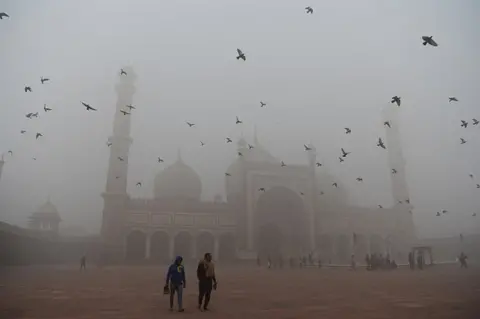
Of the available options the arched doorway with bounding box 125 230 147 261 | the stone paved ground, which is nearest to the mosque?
the arched doorway with bounding box 125 230 147 261

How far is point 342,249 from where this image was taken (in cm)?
1470

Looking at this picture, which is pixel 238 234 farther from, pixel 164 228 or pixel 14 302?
pixel 14 302

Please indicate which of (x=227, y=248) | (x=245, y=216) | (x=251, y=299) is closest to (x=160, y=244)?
(x=227, y=248)

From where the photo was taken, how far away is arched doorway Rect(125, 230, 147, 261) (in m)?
12.6

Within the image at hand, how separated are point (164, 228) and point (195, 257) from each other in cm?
192

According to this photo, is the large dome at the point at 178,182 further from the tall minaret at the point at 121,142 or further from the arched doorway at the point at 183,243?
the arched doorway at the point at 183,243

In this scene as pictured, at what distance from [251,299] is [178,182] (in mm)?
12646

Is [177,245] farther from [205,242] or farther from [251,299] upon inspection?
[251,299]

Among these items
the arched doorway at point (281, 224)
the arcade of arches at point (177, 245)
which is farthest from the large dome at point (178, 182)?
the arcade of arches at point (177, 245)

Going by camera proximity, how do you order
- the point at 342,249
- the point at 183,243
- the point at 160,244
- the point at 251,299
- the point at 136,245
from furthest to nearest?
the point at 342,249, the point at 160,244, the point at 183,243, the point at 136,245, the point at 251,299

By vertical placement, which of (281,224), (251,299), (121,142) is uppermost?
(121,142)

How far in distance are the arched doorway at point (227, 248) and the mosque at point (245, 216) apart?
0.03m

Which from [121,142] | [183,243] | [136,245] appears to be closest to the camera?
[136,245]

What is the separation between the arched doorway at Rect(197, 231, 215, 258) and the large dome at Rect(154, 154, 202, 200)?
3631 mm
